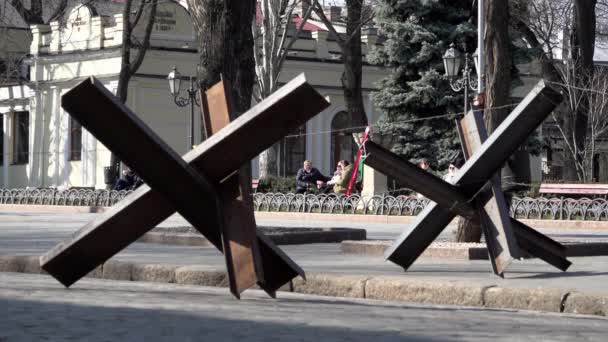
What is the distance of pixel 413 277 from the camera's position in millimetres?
10430

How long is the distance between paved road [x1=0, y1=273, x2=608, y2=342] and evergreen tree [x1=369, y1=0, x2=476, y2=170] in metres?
27.3

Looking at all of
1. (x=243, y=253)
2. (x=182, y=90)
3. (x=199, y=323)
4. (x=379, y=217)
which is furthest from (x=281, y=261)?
(x=182, y=90)

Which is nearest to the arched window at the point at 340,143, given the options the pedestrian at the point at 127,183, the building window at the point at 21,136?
the building window at the point at 21,136

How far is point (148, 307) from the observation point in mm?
8414

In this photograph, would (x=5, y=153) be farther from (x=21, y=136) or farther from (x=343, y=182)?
(x=343, y=182)

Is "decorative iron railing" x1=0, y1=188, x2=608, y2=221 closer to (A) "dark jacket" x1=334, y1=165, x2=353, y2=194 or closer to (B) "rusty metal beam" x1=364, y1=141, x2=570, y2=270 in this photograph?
(A) "dark jacket" x1=334, y1=165, x2=353, y2=194

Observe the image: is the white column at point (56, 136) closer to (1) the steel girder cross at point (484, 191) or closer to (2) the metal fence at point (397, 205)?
(2) the metal fence at point (397, 205)

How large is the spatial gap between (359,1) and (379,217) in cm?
1401

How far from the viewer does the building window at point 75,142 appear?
162 feet

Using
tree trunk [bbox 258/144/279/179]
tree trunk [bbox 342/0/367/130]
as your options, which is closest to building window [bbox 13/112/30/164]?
tree trunk [bbox 258/144/279/179]

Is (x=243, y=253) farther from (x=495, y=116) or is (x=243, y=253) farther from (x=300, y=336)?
(x=495, y=116)

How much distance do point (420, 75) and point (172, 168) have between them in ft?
95.6

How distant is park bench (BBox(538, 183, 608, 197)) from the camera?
3000 cm

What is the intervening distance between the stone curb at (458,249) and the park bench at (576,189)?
53.2 feet
